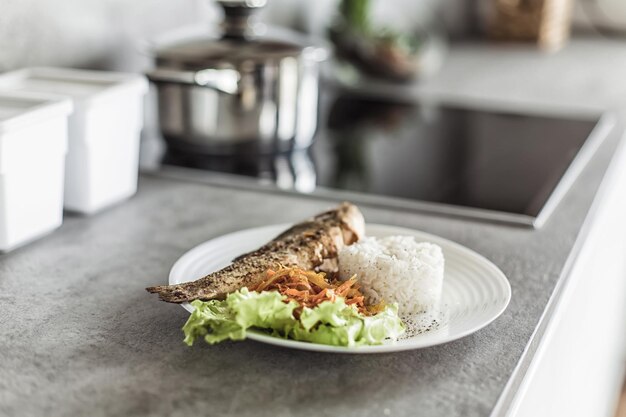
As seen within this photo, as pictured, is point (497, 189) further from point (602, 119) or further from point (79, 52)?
point (79, 52)

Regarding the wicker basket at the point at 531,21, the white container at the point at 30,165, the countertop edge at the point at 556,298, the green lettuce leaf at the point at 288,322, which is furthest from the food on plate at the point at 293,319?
the wicker basket at the point at 531,21

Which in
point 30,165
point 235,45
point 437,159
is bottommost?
point 437,159

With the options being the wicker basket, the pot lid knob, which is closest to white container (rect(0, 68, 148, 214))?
the pot lid knob

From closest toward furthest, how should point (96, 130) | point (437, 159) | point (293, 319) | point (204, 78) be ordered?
point (293, 319) → point (96, 130) → point (204, 78) → point (437, 159)

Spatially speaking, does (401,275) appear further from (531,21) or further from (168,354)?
(531,21)

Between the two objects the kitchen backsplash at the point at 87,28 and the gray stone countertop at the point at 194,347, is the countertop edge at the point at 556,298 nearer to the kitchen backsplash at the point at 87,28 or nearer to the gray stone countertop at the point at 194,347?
the gray stone countertop at the point at 194,347

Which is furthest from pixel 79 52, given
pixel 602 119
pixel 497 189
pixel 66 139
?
pixel 602 119

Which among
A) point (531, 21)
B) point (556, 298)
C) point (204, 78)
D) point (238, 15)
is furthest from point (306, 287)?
point (531, 21)
